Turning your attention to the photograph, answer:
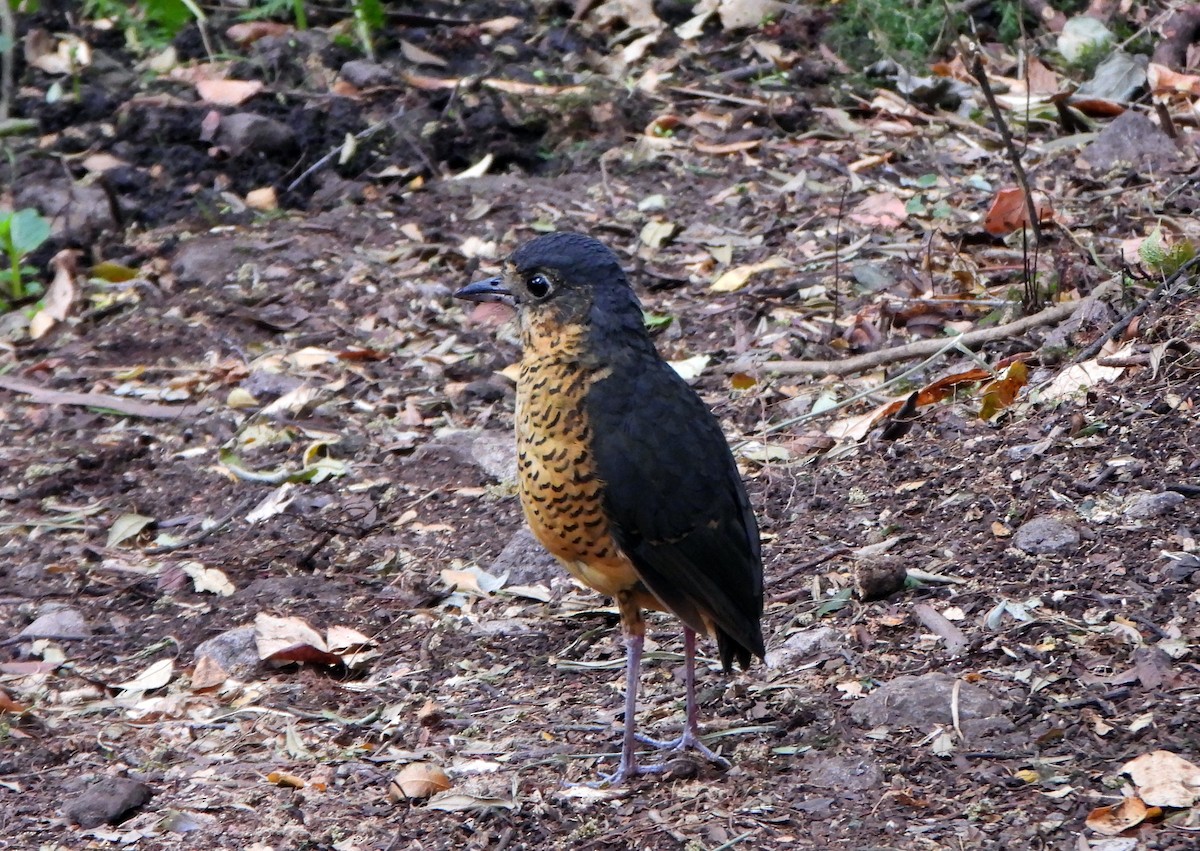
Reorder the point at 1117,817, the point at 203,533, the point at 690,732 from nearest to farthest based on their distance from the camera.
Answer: the point at 1117,817 < the point at 690,732 < the point at 203,533

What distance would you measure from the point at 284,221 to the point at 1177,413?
4.64 meters

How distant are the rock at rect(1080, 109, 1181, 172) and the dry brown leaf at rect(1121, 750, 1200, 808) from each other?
429 cm

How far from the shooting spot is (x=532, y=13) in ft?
30.7

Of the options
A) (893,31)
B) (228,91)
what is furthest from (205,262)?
(893,31)

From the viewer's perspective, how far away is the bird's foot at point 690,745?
3888 mm

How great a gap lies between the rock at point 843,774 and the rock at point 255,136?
540cm

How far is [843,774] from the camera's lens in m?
3.64

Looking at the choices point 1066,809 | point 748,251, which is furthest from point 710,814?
point 748,251

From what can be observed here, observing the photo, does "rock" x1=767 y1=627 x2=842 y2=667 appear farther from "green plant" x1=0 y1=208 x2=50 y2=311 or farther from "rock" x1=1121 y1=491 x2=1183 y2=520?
"green plant" x1=0 y1=208 x2=50 y2=311

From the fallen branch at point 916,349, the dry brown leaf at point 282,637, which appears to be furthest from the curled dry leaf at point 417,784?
the fallen branch at point 916,349

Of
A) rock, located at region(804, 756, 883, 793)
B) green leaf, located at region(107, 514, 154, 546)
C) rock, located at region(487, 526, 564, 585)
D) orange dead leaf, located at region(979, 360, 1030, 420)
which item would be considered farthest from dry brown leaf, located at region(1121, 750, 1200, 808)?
green leaf, located at region(107, 514, 154, 546)

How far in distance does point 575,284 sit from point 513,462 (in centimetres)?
165

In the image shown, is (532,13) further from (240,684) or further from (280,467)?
(240,684)

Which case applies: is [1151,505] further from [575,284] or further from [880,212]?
[880,212]
